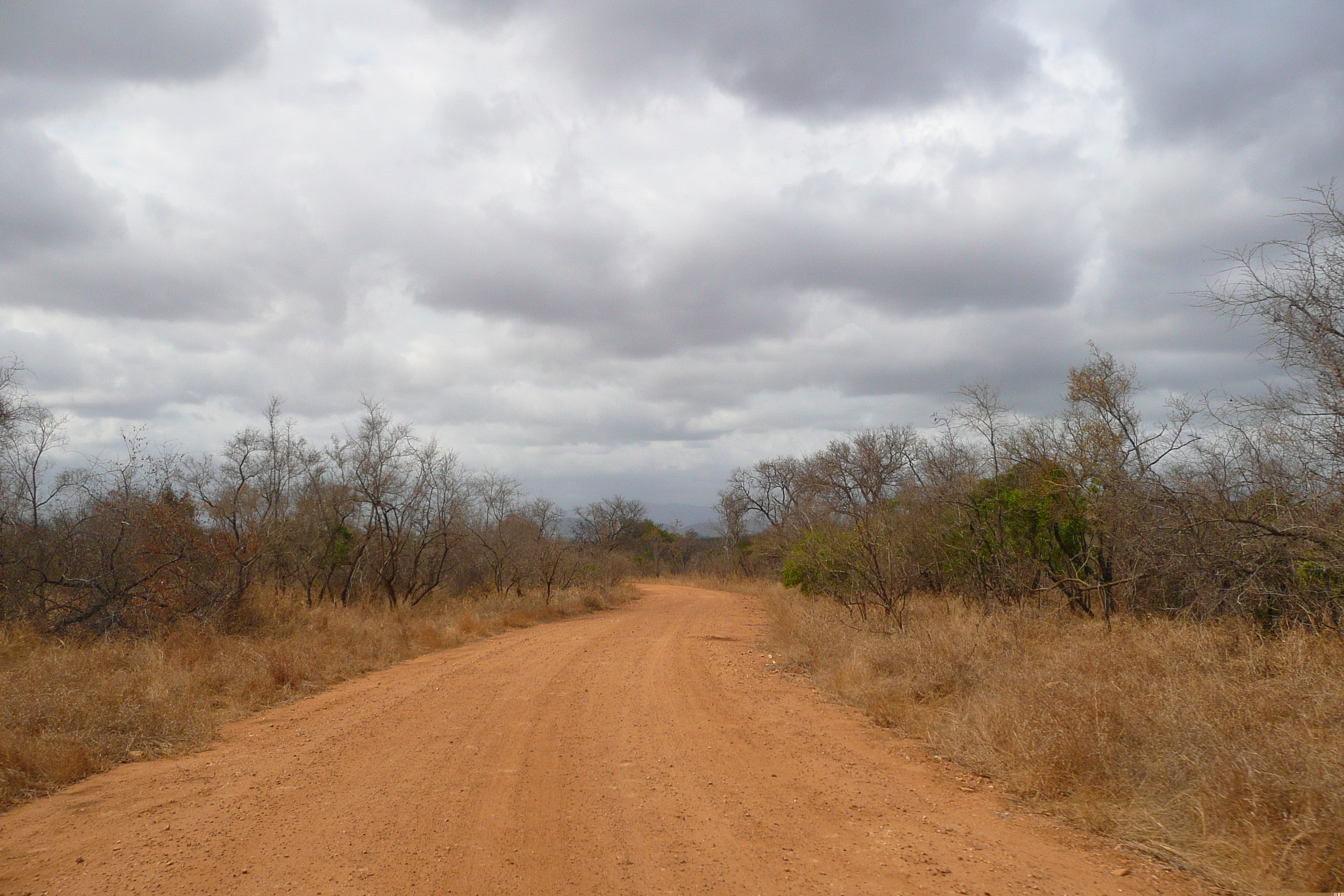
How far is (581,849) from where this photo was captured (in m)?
4.80

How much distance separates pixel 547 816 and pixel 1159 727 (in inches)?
179

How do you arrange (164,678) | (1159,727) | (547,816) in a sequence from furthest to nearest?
(164,678), (1159,727), (547,816)

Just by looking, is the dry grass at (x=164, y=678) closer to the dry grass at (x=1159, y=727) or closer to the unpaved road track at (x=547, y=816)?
the unpaved road track at (x=547, y=816)

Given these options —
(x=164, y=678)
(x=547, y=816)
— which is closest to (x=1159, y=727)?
(x=547, y=816)

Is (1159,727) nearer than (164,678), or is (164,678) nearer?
(1159,727)

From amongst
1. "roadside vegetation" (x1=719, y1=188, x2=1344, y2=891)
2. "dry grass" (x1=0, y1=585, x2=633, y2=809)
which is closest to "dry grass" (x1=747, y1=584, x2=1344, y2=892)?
"roadside vegetation" (x1=719, y1=188, x2=1344, y2=891)

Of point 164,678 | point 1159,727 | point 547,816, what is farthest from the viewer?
point 164,678

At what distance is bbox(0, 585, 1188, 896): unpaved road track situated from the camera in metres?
4.44

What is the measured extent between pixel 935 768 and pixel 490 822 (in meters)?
3.85

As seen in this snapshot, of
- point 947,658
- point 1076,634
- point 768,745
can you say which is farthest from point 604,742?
point 1076,634

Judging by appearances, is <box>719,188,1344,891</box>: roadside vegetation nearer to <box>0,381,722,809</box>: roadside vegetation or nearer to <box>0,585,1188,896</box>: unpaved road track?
<box>0,585,1188,896</box>: unpaved road track

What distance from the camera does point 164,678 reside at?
952 centimetres

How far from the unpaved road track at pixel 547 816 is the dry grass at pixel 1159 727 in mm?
397

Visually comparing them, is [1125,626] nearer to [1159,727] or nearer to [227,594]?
[1159,727]
